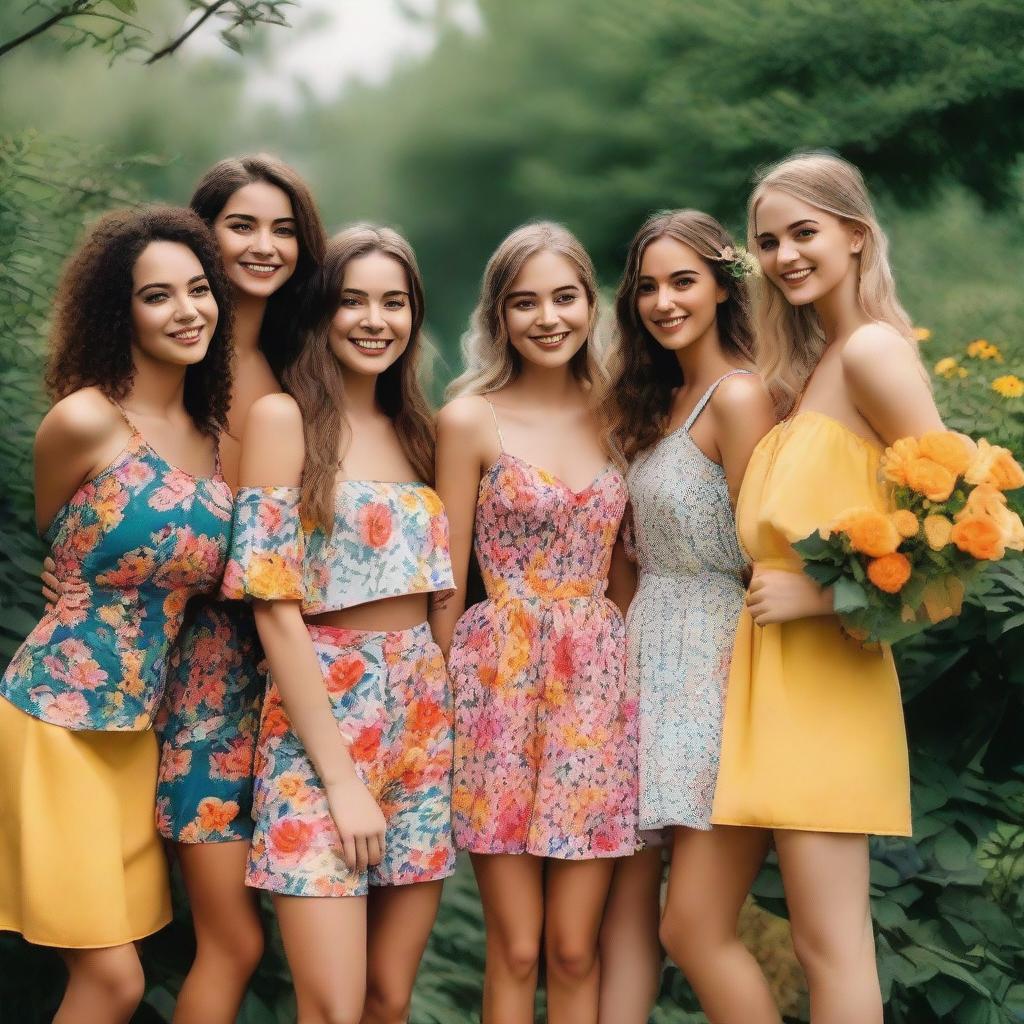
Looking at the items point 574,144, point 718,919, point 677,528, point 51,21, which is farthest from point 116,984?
point 574,144

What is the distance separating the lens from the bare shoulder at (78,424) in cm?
259

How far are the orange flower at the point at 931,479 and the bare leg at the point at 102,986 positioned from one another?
1.78 m

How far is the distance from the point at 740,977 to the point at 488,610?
94 cm

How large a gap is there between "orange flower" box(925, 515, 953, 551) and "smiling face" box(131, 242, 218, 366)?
57.3 inches

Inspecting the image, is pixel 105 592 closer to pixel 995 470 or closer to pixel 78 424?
pixel 78 424

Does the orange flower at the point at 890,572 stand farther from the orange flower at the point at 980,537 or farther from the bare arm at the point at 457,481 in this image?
the bare arm at the point at 457,481

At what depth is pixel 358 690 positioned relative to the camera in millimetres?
2730

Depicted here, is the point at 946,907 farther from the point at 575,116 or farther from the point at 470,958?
the point at 575,116

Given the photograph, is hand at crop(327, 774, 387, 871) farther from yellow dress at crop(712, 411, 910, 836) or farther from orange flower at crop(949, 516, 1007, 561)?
orange flower at crop(949, 516, 1007, 561)

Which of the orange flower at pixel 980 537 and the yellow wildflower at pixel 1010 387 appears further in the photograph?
the yellow wildflower at pixel 1010 387

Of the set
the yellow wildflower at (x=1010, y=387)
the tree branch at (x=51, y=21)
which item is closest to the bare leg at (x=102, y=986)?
the tree branch at (x=51, y=21)

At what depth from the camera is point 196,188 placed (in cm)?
303

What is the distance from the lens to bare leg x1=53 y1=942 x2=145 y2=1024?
2658 mm

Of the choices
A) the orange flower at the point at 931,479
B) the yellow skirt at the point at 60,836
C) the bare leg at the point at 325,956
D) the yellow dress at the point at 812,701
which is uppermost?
the orange flower at the point at 931,479
